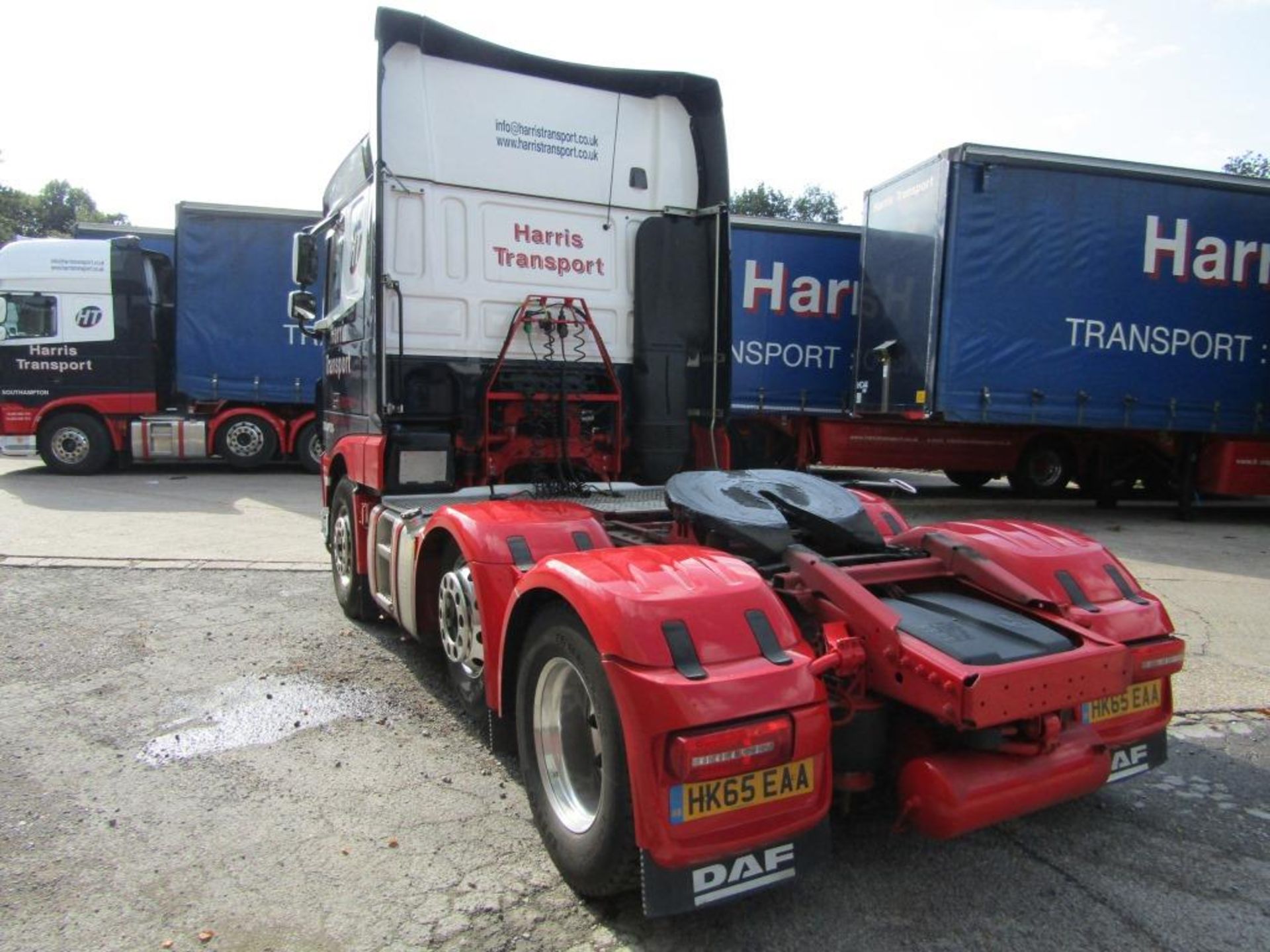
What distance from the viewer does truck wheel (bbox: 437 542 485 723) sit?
11.9 feet

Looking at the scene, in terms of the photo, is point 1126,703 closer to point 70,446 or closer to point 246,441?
point 246,441

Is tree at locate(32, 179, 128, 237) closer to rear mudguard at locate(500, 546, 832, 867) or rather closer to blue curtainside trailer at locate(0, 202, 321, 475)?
blue curtainside trailer at locate(0, 202, 321, 475)

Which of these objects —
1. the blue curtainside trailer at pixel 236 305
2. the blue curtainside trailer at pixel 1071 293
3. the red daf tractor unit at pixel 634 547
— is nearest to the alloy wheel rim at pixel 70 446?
the blue curtainside trailer at pixel 236 305

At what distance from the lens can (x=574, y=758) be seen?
Answer: 293 cm

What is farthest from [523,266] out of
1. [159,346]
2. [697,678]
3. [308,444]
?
[159,346]

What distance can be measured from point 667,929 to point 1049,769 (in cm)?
123

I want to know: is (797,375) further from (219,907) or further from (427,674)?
(219,907)

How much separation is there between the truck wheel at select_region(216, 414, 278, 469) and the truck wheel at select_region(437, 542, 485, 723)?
12.0 meters

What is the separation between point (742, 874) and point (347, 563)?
4.16 metres

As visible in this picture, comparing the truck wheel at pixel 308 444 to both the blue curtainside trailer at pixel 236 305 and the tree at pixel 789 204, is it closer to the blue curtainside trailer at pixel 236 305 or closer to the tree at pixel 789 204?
the blue curtainside trailer at pixel 236 305

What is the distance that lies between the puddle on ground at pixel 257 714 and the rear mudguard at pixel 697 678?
2099 millimetres

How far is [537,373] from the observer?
206 inches

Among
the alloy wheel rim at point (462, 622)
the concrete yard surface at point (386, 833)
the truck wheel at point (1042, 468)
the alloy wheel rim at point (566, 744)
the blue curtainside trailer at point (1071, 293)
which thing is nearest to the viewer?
the concrete yard surface at point (386, 833)

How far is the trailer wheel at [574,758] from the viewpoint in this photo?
2.45 m
